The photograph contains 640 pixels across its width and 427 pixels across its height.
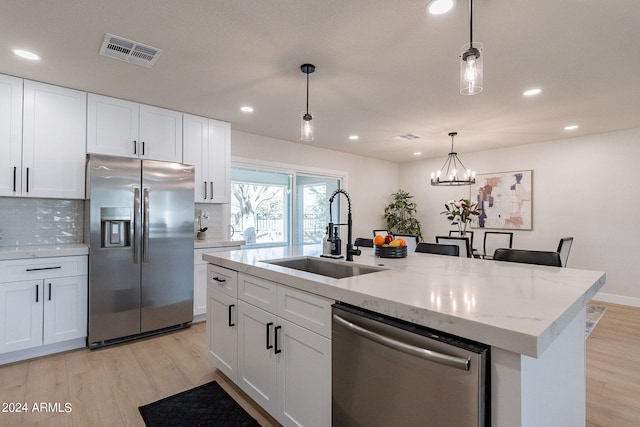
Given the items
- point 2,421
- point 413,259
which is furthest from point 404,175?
point 2,421

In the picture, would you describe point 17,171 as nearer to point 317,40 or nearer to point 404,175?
point 317,40

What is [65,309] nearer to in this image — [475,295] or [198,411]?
[198,411]

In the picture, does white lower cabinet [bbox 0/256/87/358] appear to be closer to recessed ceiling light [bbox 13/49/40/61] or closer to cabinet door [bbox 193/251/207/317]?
cabinet door [bbox 193/251/207/317]

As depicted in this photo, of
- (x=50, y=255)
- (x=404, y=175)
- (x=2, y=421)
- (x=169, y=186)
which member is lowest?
(x=2, y=421)

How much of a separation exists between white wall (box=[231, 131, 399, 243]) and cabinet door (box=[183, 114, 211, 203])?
63 centimetres

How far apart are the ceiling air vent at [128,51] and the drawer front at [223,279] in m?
1.70

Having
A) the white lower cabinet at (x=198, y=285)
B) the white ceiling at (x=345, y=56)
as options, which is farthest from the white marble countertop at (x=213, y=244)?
the white ceiling at (x=345, y=56)

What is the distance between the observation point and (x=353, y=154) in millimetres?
6336

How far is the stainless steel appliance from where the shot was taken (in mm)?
3023

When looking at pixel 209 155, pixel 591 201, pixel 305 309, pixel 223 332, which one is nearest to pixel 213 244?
pixel 209 155

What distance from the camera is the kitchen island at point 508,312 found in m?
0.94

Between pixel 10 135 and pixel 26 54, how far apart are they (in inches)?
32.7

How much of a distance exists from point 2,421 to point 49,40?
2.55 metres

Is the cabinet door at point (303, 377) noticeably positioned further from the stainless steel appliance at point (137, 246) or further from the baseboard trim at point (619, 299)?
the baseboard trim at point (619, 299)
